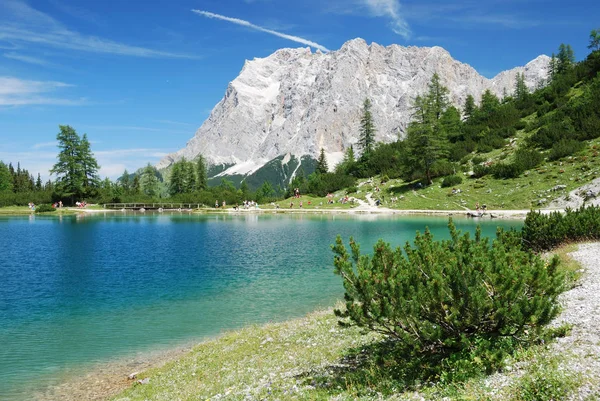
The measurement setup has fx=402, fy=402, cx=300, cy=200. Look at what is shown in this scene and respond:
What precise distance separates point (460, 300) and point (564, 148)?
3117 inches

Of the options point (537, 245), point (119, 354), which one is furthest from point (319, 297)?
point (537, 245)

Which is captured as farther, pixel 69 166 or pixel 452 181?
pixel 69 166

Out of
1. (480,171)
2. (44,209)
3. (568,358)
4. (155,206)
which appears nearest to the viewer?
(568,358)

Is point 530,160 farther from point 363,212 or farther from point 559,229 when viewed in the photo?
point 559,229

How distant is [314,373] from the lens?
10.3 metres

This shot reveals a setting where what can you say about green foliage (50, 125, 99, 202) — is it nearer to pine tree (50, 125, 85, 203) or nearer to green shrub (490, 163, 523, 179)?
pine tree (50, 125, 85, 203)

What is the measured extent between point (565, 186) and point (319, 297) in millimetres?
58929

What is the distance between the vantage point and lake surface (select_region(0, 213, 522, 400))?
15.8m

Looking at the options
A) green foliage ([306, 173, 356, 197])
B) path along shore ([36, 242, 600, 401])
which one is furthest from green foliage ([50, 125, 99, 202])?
path along shore ([36, 242, 600, 401])

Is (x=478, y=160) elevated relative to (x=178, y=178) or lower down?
lower down

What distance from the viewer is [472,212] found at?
66.8 metres

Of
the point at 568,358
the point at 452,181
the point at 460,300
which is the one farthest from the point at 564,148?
the point at 460,300

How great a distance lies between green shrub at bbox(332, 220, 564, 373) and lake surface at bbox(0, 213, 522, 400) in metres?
11.1

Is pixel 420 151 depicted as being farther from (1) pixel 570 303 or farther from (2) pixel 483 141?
(1) pixel 570 303
